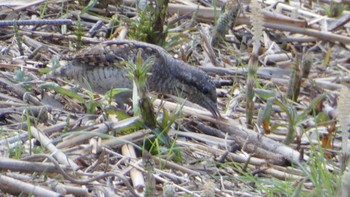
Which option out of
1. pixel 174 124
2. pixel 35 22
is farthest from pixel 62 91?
pixel 35 22

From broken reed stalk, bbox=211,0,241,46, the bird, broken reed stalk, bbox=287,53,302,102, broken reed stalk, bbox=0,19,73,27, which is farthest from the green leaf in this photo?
broken reed stalk, bbox=211,0,241,46

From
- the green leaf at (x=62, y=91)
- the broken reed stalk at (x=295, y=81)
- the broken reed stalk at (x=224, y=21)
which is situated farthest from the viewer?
the broken reed stalk at (x=224, y=21)

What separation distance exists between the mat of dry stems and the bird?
6.4 inches

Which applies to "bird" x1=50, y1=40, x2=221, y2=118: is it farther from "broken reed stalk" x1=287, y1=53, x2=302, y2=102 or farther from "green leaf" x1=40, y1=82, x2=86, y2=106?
"broken reed stalk" x1=287, y1=53, x2=302, y2=102

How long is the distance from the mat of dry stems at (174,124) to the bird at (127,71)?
16cm

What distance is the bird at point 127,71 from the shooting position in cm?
624

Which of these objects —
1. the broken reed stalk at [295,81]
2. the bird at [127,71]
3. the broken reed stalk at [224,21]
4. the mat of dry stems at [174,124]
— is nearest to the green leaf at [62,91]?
the mat of dry stems at [174,124]

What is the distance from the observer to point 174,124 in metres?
5.99

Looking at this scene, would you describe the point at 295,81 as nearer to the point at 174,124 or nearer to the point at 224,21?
the point at 224,21

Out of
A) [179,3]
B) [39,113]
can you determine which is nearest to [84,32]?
[179,3]

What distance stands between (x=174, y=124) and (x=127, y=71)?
49 cm

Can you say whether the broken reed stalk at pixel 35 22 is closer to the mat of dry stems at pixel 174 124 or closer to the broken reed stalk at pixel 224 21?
the mat of dry stems at pixel 174 124

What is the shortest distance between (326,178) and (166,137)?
123 cm

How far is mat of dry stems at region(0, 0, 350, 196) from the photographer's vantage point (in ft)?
15.6
